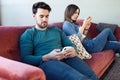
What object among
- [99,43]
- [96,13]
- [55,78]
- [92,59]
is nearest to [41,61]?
[55,78]

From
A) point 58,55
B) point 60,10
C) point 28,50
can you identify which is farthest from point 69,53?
point 60,10

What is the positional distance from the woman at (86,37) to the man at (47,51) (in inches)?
15.7

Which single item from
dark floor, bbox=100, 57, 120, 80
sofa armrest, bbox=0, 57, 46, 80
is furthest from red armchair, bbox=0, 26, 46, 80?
dark floor, bbox=100, 57, 120, 80

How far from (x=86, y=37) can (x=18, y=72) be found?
148 centimetres

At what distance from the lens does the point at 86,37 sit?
2.60m

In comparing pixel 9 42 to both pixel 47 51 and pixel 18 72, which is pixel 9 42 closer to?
pixel 47 51

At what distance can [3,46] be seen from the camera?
189 centimetres

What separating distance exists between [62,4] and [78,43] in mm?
1471

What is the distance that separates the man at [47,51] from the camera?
1.71m

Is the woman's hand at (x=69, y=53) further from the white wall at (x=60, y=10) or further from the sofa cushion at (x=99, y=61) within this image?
the white wall at (x=60, y=10)

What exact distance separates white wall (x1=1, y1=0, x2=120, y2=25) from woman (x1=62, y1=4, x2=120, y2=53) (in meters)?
0.69

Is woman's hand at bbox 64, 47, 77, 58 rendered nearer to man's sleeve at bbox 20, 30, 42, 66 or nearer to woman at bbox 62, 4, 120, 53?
man's sleeve at bbox 20, 30, 42, 66

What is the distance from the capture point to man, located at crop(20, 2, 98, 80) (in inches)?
67.4

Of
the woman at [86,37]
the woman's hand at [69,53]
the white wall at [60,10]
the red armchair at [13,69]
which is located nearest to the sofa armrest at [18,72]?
the red armchair at [13,69]
